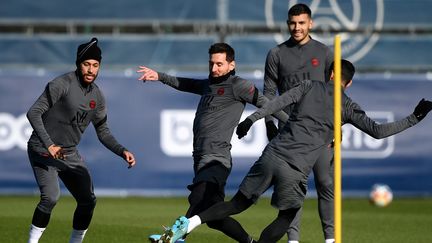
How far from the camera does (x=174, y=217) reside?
52.5ft

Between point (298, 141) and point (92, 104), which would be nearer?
point (298, 141)

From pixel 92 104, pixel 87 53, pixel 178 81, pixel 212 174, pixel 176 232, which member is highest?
pixel 87 53

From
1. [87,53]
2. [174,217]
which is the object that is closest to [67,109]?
[87,53]

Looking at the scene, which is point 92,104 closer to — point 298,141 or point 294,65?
point 294,65

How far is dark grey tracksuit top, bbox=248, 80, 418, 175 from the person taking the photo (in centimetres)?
973

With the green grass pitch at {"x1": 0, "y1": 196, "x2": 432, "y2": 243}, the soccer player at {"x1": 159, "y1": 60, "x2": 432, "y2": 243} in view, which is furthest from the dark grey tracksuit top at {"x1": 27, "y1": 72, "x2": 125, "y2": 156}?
the green grass pitch at {"x1": 0, "y1": 196, "x2": 432, "y2": 243}

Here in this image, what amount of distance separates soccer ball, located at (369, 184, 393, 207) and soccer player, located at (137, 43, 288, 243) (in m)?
7.98

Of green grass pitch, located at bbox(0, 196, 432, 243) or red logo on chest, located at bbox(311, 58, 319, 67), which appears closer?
red logo on chest, located at bbox(311, 58, 319, 67)

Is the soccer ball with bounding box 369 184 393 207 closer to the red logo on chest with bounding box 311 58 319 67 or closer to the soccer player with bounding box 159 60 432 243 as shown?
the red logo on chest with bounding box 311 58 319 67

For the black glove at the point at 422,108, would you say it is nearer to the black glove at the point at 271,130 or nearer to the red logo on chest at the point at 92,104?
the black glove at the point at 271,130

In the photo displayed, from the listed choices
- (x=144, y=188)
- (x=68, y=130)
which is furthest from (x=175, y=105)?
(x=68, y=130)

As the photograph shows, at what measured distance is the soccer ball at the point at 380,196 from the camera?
1830 cm

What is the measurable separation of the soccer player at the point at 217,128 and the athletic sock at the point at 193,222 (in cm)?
49

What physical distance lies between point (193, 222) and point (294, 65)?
227 cm
